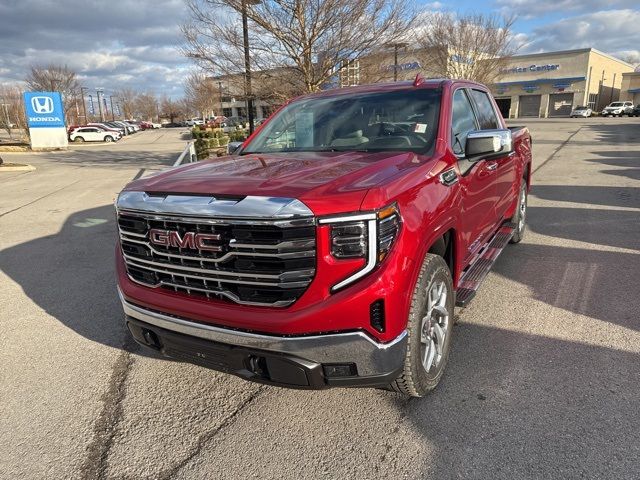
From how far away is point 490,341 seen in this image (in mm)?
3559

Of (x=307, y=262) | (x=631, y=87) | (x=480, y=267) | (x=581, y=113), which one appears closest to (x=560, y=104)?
(x=581, y=113)

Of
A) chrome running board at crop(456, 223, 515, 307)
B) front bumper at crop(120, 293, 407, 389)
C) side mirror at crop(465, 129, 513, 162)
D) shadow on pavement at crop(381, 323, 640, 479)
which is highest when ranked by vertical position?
side mirror at crop(465, 129, 513, 162)

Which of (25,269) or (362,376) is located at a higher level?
(362,376)

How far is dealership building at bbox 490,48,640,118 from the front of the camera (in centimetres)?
6391

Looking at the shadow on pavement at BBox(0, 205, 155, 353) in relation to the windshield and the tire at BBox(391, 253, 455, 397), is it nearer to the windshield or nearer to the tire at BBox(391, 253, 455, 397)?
the windshield

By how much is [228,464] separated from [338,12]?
11.8 metres

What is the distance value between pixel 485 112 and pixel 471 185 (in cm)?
155

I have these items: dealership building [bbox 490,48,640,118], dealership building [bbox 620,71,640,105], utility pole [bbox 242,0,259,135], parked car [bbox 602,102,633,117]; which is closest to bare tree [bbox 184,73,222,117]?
utility pole [bbox 242,0,259,135]

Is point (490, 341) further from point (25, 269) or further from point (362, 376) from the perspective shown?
point (25, 269)

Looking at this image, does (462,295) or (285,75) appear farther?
(285,75)

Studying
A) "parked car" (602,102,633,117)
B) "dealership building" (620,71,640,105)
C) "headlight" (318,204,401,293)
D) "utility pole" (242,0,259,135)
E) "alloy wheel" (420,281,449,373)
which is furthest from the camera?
"dealership building" (620,71,640,105)

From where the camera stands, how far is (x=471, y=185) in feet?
11.4

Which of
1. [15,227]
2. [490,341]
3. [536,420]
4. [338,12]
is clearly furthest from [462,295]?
[338,12]

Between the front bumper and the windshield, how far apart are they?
4.94 feet
